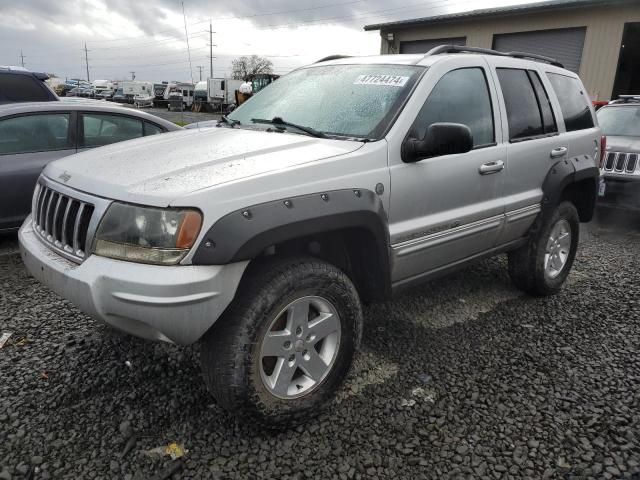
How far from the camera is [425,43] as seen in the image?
19.2 m

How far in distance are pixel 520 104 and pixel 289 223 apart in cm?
231

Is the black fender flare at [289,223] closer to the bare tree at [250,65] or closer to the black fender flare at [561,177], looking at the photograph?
the black fender flare at [561,177]

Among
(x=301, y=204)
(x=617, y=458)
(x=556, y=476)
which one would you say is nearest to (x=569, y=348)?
(x=617, y=458)

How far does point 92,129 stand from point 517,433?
16.1ft

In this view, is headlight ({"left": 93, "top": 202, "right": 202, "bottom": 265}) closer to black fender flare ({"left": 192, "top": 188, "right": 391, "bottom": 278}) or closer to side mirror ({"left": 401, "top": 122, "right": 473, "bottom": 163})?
black fender flare ({"left": 192, "top": 188, "right": 391, "bottom": 278})

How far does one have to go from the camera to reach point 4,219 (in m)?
4.68

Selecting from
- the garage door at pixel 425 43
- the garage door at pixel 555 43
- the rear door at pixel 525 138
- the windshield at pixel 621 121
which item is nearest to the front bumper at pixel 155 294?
the rear door at pixel 525 138

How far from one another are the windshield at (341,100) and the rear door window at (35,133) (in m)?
2.48

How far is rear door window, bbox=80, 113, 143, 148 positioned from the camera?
5.24 meters

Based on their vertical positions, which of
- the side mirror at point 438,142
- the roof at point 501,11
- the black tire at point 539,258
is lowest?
the black tire at point 539,258

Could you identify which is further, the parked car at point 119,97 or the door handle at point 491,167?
the parked car at point 119,97

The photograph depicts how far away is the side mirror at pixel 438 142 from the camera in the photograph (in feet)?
8.27

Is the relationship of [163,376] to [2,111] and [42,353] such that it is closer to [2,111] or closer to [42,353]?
[42,353]

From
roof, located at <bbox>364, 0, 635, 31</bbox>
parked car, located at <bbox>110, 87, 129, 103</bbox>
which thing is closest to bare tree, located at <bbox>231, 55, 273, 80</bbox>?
parked car, located at <bbox>110, 87, 129, 103</bbox>
